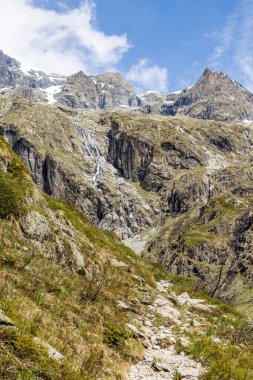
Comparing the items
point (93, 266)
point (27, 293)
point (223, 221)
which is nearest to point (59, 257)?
point (93, 266)

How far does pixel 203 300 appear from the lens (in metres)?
35.2

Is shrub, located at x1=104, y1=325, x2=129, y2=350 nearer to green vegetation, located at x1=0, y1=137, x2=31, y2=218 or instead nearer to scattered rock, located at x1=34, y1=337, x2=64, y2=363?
scattered rock, located at x1=34, y1=337, x2=64, y2=363

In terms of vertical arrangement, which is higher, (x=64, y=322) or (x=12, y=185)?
(x=12, y=185)

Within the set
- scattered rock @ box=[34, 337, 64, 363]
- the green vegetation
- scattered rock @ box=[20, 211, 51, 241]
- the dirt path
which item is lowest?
the dirt path

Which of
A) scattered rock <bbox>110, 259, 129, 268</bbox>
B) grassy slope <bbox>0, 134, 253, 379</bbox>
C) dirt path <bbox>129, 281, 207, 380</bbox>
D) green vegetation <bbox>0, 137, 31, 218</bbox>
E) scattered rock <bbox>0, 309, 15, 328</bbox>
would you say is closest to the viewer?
grassy slope <bbox>0, 134, 253, 379</bbox>

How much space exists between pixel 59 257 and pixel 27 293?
8.88m

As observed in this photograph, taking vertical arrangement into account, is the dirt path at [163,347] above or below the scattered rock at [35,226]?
below

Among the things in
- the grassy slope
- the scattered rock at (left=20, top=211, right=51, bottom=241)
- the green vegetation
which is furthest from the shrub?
the green vegetation

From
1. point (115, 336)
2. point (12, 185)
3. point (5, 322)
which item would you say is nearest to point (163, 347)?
point (115, 336)

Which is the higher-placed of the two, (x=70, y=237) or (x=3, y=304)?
(x=70, y=237)

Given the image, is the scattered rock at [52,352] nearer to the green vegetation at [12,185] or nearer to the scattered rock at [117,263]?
the green vegetation at [12,185]

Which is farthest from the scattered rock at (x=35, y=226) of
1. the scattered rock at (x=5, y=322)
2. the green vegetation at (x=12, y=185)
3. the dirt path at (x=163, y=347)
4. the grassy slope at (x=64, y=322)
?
the scattered rock at (x=5, y=322)

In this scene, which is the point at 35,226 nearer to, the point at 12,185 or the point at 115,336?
the point at 12,185

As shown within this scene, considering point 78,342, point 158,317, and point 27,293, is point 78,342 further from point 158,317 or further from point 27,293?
point 158,317
